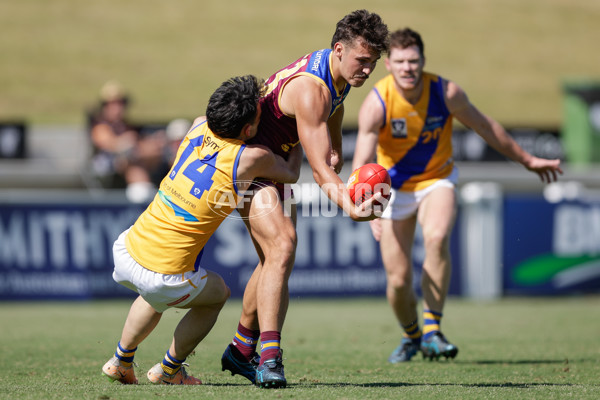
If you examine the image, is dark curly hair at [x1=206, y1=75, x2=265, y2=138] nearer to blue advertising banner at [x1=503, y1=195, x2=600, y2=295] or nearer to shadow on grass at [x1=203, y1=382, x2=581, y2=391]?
shadow on grass at [x1=203, y1=382, x2=581, y2=391]

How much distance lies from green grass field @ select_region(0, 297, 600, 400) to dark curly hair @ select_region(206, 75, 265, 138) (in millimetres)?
1500

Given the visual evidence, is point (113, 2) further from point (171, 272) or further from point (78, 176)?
point (171, 272)

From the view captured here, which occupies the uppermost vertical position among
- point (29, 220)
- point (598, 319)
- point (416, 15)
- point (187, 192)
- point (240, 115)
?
point (416, 15)

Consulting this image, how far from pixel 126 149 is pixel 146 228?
9.14m

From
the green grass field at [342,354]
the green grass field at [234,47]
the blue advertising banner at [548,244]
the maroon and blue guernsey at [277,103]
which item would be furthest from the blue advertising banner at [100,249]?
the green grass field at [234,47]

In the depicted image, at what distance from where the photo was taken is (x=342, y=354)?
7215 millimetres

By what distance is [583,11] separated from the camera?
37312 millimetres

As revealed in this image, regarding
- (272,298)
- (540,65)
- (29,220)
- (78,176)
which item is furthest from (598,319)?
(540,65)

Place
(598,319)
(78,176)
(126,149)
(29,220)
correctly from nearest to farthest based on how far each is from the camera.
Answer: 1. (598,319)
2. (29,220)
3. (126,149)
4. (78,176)

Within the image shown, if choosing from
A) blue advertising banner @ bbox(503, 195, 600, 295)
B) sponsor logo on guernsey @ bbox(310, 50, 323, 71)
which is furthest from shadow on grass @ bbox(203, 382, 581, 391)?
blue advertising banner @ bbox(503, 195, 600, 295)

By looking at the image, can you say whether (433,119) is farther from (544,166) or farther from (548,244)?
(548,244)

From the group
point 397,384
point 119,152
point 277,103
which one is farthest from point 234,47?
point 397,384

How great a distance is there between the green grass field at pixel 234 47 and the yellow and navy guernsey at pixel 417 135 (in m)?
19.5

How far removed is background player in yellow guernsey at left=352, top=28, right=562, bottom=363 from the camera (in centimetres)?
702
